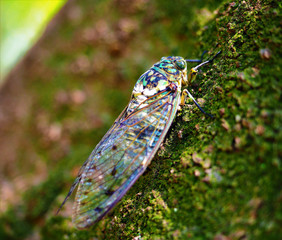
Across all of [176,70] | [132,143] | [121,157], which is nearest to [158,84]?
[176,70]

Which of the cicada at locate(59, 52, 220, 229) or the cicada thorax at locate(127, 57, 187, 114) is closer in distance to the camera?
the cicada at locate(59, 52, 220, 229)

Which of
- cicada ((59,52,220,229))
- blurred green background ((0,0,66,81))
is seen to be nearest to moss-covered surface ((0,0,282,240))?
cicada ((59,52,220,229))

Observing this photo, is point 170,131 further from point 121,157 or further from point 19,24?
point 19,24

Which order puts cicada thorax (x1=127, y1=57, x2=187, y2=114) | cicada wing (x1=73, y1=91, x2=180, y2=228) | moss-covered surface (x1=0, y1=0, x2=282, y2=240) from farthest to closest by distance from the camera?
cicada thorax (x1=127, y1=57, x2=187, y2=114) → cicada wing (x1=73, y1=91, x2=180, y2=228) → moss-covered surface (x1=0, y1=0, x2=282, y2=240)

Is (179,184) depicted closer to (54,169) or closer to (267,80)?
(267,80)

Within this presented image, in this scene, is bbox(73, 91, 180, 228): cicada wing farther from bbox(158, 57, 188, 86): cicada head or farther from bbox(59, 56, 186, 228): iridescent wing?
bbox(158, 57, 188, 86): cicada head

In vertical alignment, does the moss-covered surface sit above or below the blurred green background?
below
